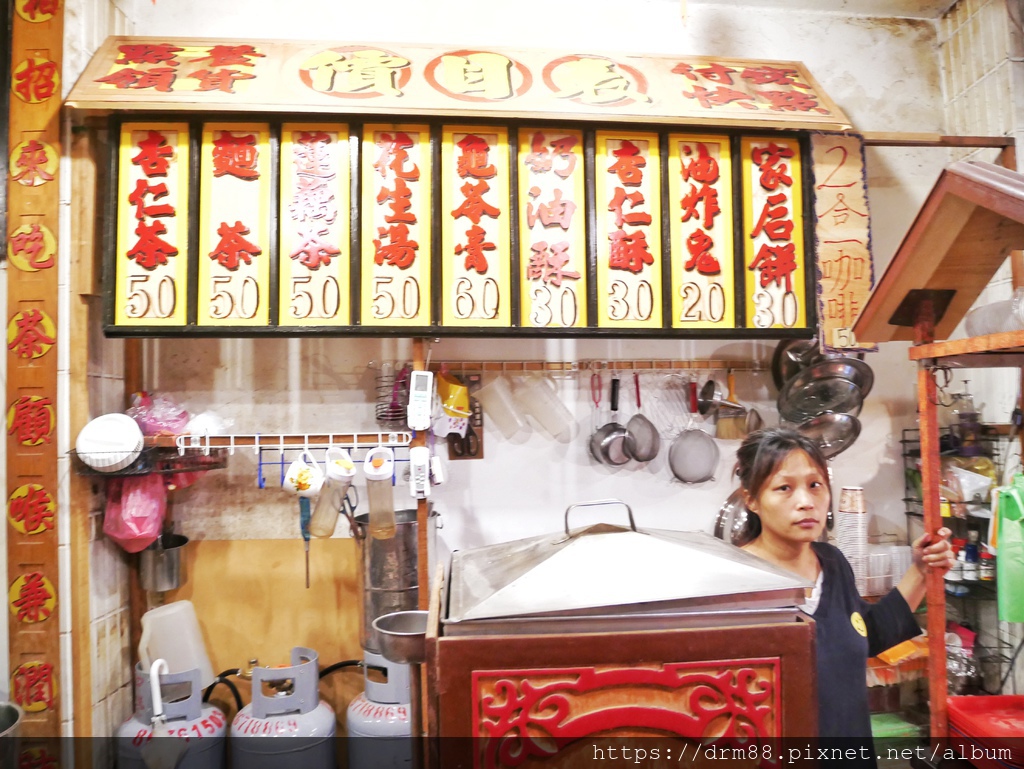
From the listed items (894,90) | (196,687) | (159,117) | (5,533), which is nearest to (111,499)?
(5,533)

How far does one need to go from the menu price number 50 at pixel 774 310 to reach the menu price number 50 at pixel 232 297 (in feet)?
6.80

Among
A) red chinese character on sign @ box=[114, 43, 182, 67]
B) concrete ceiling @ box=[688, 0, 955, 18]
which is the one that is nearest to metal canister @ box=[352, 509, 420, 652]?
red chinese character on sign @ box=[114, 43, 182, 67]

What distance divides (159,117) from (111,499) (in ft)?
5.15

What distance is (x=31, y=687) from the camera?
2525 millimetres

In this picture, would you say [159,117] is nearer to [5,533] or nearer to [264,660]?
[5,533]

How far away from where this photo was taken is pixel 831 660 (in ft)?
6.64

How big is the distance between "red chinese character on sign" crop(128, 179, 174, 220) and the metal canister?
1.47 meters

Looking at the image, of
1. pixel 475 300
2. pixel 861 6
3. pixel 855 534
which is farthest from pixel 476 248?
pixel 861 6

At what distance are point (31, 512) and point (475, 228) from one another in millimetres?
2057

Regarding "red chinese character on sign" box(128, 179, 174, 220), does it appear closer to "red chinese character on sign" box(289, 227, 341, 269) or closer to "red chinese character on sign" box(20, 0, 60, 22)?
"red chinese character on sign" box(289, 227, 341, 269)

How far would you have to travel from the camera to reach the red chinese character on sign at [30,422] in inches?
102

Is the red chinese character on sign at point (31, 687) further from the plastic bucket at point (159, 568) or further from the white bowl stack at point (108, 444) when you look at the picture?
the white bowl stack at point (108, 444)

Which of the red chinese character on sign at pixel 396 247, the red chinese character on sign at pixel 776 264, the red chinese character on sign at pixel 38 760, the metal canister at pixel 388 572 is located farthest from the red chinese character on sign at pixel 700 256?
the red chinese character on sign at pixel 38 760

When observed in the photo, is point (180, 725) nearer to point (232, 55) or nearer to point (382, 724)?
point (382, 724)
